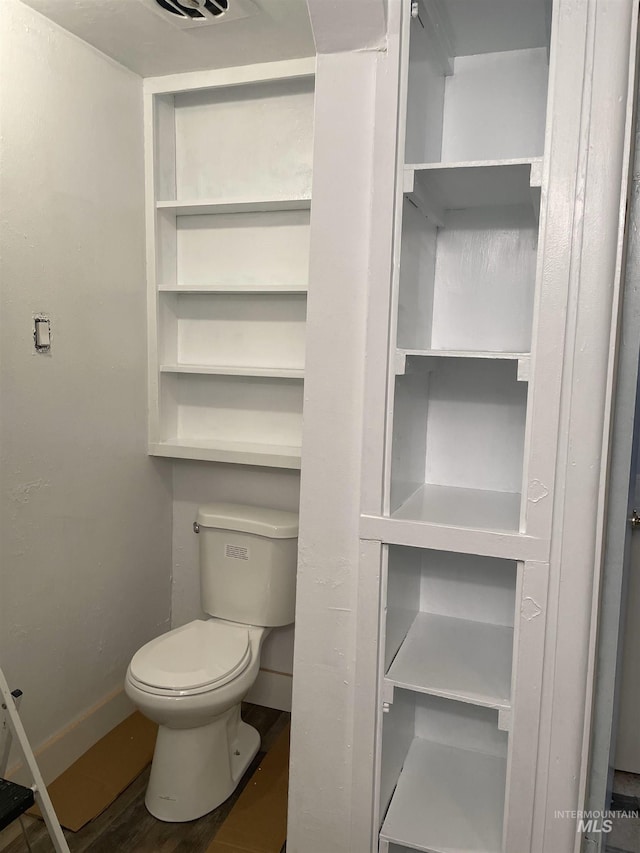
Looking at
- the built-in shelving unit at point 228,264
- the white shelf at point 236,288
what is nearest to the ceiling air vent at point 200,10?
the built-in shelving unit at point 228,264

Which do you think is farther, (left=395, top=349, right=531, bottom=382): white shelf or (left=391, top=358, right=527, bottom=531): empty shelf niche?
(left=391, top=358, right=527, bottom=531): empty shelf niche

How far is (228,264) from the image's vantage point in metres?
2.46

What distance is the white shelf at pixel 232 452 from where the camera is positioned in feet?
7.64

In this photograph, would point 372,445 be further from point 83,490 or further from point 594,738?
point 83,490

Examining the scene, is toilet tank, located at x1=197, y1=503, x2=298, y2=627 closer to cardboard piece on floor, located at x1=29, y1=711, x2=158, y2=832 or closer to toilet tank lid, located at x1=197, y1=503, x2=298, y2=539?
toilet tank lid, located at x1=197, y1=503, x2=298, y2=539

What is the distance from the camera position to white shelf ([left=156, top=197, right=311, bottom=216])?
7.32 feet

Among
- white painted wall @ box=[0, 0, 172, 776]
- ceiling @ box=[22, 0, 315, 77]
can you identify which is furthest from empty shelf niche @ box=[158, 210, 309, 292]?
ceiling @ box=[22, 0, 315, 77]

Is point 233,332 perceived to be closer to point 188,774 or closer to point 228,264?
point 228,264

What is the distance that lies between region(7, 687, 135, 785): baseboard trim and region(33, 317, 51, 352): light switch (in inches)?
48.2

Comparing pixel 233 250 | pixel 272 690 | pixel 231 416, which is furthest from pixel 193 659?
pixel 233 250

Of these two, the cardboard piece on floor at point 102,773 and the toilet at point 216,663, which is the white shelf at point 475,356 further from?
the cardboard piece on floor at point 102,773

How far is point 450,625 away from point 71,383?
1356mm

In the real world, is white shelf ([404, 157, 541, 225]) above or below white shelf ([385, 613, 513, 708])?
above

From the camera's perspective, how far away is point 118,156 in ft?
7.30
